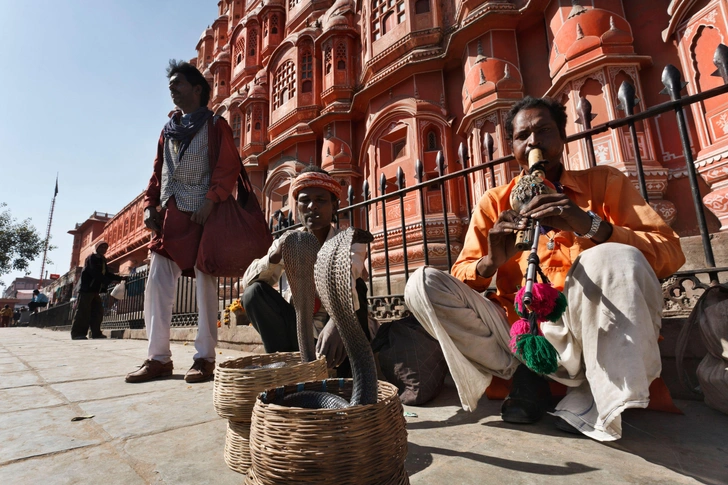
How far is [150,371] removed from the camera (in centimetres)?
243

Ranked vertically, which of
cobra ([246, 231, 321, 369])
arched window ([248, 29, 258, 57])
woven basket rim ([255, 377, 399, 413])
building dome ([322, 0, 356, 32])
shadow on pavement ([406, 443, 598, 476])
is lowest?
shadow on pavement ([406, 443, 598, 476])

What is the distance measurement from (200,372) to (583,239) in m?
2.22

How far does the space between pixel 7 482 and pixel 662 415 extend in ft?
7.05

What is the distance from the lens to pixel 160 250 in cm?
255

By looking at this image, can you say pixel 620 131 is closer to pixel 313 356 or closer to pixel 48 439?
pixel 313 356

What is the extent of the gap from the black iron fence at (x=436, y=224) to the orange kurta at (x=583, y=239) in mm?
409

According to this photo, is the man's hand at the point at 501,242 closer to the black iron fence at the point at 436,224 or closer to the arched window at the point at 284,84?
the black iron fence at the point at 436,224

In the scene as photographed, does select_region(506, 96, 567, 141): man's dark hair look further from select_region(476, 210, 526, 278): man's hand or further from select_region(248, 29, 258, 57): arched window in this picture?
select_region(248, 29, 258, 57): arched window

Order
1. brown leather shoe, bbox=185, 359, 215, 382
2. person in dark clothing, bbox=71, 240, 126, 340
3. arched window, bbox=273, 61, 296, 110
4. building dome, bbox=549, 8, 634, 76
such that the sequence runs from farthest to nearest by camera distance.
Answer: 1. arched window, bbox=273, 61, 296, 110
2. person in dark clothing, bbox=71, 240, 126, 340
3. building dome, bbox=549, 8, 634, 76
4. brown leather shoe, bbox=185, 359, 215, 382

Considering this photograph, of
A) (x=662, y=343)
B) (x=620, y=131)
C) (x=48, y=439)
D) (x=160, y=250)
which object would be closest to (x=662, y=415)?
(x=662, y=343)

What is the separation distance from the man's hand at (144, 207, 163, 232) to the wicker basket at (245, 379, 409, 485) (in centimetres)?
228

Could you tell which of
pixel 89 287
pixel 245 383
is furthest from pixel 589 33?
pixel 89 287

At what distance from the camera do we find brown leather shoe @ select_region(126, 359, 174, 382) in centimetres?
238

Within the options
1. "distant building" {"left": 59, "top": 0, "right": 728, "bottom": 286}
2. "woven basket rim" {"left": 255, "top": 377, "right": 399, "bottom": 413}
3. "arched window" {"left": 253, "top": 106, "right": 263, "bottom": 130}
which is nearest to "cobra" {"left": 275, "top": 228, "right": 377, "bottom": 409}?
"woven basket rim" {"left": 255, "top": 377, "right": 399, "bottom": 413}
